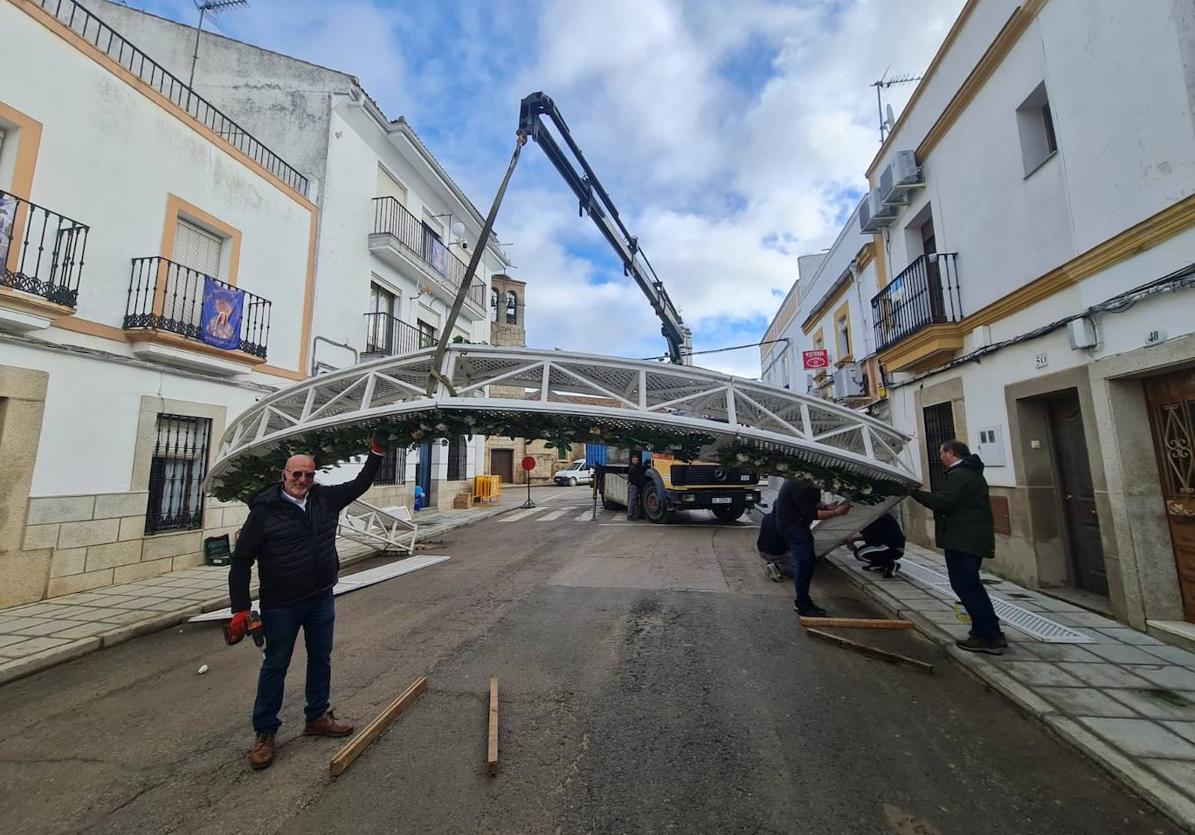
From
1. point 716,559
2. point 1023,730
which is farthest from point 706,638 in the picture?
point 716,559

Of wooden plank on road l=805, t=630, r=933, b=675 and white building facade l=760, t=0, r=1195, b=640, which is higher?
white building facade l=760, t=0, r=1195, b=640

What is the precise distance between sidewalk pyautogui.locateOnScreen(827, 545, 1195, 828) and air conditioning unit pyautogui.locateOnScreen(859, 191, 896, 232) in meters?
6.70

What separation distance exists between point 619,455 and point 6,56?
42.6 feet

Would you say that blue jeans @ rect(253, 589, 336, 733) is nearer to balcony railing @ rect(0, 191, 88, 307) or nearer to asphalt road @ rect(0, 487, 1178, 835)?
asphalt road @ rect(0, 487, 1178, 835)

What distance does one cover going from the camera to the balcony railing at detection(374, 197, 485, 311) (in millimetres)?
12750

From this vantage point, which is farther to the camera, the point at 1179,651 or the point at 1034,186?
the point at 1034,186

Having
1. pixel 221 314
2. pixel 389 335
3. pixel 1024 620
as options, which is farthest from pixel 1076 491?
pixel 389 335

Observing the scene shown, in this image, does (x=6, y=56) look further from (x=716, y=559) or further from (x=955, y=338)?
(x=955, y=338)

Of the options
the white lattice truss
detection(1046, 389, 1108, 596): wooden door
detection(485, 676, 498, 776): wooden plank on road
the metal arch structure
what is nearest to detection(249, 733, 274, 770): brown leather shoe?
detection(485, 676, 498, 776): wooden plank on road

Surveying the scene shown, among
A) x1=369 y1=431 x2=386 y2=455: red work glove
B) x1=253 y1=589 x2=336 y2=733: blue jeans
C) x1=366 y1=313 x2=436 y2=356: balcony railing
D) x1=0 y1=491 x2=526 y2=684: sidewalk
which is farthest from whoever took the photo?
x1=366 y1=313 x2=436 y2=356: balcony railing

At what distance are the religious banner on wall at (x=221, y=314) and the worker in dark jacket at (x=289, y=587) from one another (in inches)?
256

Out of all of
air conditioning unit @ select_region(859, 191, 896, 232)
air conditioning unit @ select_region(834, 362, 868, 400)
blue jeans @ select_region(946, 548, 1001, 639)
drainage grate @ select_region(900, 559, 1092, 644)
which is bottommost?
drainage grate @ select_region(900, 559, 1092, 644)

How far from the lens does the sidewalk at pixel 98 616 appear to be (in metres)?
4.34

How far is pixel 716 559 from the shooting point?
7.98 m
